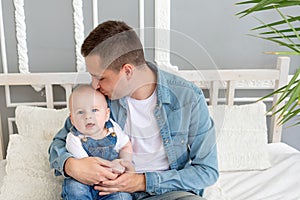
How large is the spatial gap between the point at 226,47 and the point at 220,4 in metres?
0.21

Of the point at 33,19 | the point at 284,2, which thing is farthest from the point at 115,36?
the point at 33,19

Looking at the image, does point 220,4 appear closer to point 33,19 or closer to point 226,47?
point 226,47

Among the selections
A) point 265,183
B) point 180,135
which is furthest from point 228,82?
point 180,135

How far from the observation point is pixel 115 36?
1.09 meters

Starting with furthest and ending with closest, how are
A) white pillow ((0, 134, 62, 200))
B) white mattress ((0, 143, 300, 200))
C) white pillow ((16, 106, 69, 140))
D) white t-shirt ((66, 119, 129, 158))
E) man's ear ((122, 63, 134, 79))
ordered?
white pillow ((16, 106, 69, 140)) → white mattress ((0, 143, 300, 200)) → white pillow ((0, 134, 62, 200)) → white t-shirt ((66, 119, 129, 158)) → man's ear ((122, 63, 134, 79))

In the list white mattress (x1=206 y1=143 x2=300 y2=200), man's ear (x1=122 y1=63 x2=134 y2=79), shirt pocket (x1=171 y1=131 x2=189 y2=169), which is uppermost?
man's ear (x1=122 y1=63 x2=134 y2=79)

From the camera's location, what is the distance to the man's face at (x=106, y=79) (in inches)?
44.0

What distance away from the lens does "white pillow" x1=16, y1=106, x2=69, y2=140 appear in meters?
1.66

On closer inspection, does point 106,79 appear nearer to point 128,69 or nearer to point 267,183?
point 128,69

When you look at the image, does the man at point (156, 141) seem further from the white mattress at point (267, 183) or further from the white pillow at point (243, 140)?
the white pillow at point (243, 140)

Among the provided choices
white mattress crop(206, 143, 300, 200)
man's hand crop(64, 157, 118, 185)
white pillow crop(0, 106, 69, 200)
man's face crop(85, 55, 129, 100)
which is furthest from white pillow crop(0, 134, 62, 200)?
white mattress crop(206, 143, 300, 200)

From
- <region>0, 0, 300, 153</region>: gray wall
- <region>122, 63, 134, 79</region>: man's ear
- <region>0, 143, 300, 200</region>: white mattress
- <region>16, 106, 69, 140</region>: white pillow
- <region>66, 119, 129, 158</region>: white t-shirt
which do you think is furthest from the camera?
<region>0, 0, 300, 153</region>: gray wall

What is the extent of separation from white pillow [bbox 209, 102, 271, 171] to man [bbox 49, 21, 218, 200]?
0.40m

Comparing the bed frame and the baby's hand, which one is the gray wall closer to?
the bed frame
